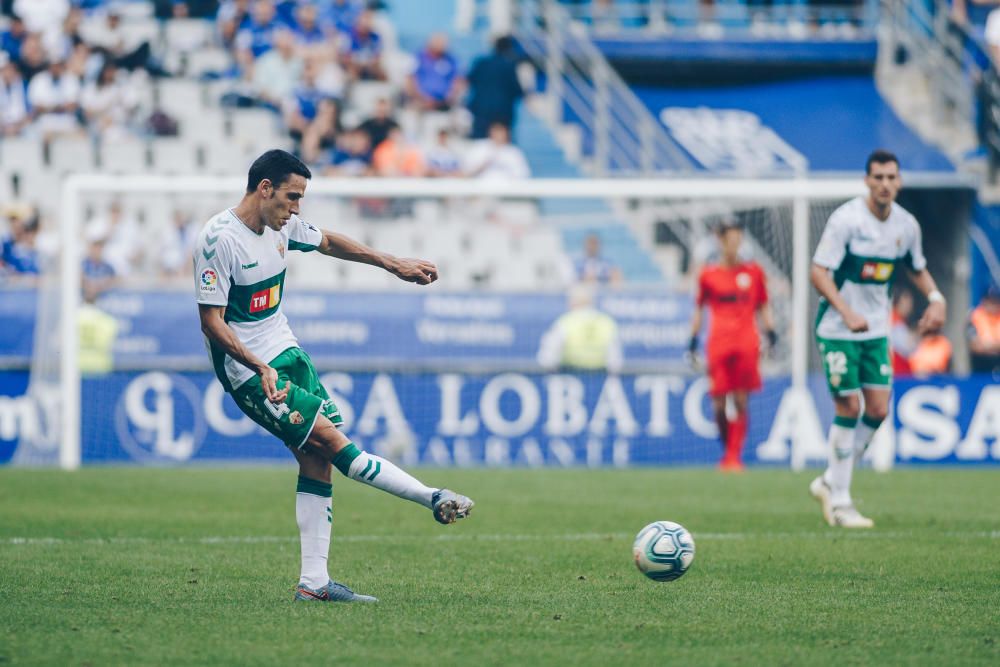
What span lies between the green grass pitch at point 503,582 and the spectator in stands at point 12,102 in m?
11.0

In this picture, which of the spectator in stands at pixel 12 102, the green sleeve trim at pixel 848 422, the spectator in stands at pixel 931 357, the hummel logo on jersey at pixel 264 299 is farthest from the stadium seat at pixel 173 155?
the hummel logo on jersey at pixel 264 299

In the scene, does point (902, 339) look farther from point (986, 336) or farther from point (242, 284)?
point (242, 284)

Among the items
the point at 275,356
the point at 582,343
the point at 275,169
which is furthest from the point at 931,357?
the point at 275,169

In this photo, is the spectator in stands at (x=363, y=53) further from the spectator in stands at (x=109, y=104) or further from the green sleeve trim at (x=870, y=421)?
the green sleeve trim at (x=870, y=421)

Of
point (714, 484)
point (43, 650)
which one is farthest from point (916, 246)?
point (43, 650)

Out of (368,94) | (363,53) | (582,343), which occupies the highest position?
(363,53)

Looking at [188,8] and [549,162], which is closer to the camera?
[549,162]

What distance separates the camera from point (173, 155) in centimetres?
2323

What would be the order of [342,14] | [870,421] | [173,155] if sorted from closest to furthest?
[870,421], [173,155], [342,14]

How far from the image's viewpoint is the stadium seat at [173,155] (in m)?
23.1

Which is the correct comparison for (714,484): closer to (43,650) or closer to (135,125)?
(43,650)

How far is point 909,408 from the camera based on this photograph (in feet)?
60.7

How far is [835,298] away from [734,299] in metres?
6.20

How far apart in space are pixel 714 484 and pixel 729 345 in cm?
225
